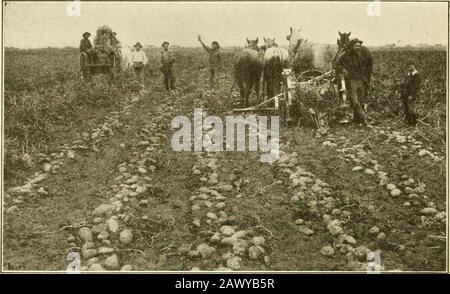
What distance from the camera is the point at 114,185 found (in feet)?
16.5

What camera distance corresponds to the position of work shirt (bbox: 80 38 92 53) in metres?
6.01

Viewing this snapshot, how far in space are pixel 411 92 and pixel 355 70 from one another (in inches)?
28.4

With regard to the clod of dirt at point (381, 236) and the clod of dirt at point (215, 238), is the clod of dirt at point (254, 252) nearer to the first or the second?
the clod of dirt at point (215, 238)

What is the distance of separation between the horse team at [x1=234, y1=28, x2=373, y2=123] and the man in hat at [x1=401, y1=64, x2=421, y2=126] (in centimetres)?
45

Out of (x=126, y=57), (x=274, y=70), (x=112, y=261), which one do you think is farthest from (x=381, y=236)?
(x=126, y=57)

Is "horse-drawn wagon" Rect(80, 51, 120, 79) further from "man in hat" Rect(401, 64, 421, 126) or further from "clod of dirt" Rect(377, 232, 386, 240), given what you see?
"clod of dirt" Rect(377, 232, 386, 240)

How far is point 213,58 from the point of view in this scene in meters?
6.78

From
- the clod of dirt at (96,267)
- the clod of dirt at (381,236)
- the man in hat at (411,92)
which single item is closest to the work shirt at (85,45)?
the clod of dirt at (96,267)

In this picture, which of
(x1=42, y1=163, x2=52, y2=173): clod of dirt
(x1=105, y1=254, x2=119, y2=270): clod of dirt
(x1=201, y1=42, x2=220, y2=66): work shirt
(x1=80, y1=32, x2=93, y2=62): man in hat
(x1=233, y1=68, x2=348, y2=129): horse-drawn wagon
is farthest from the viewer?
(x1=201, y1=42, x2=220, y2=66): work shirt

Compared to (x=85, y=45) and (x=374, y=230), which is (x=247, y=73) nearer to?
(x=85, y=45)

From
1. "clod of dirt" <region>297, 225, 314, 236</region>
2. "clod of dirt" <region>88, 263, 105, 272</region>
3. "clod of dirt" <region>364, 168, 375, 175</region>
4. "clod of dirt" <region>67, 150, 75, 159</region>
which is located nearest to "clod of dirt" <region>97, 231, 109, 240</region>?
"clod of dirt" <region>88, 263, 105, 272</region>
